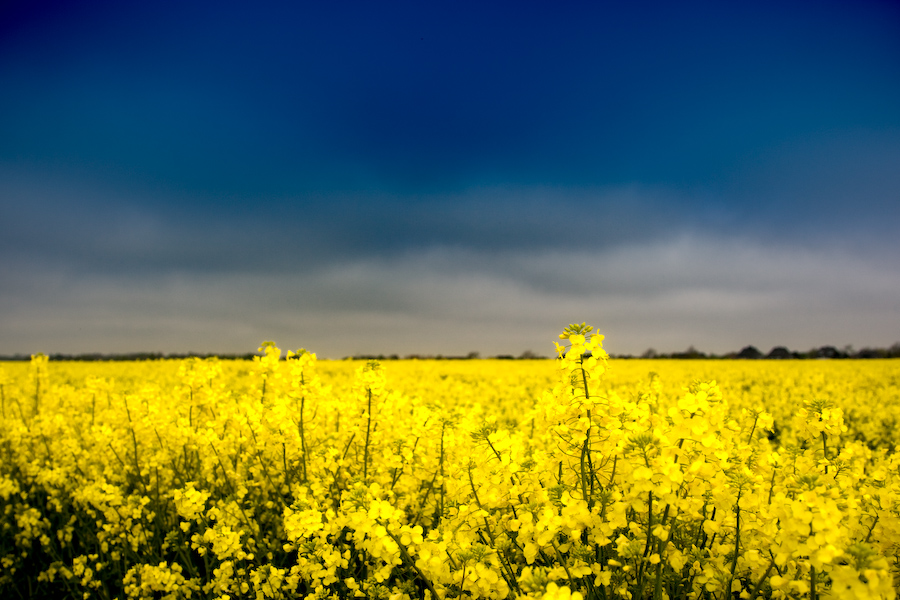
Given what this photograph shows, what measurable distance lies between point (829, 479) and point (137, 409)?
6.29 metres

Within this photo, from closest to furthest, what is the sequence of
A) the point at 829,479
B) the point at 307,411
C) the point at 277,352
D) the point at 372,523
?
the point at 372,523 → the point at 829,479 → the point at 277,352 → the point at 307,411

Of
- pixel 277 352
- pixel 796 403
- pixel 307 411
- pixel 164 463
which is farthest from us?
pixel 796 403

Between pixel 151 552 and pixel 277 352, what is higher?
pixel 277 352

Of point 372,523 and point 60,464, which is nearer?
point 372,523

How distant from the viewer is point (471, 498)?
288cm

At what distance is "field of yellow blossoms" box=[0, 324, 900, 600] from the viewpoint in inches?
84.2

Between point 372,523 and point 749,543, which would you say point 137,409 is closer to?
point 372,523

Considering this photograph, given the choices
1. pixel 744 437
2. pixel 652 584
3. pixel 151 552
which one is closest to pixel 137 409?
pixel 151 552

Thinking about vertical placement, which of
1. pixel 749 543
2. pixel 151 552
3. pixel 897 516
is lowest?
pixel 151 552

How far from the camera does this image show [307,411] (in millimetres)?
4652

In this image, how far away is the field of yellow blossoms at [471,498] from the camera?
2.14 m

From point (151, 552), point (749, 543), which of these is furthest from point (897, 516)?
point (151, 552)

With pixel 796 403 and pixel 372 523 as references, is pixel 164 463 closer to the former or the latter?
pixel 372 523

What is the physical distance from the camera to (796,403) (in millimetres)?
10672
